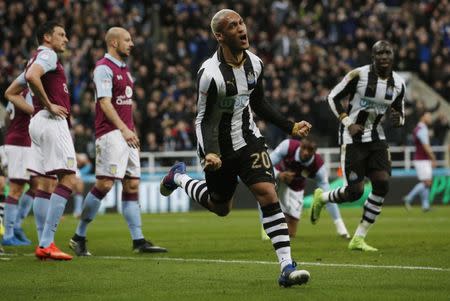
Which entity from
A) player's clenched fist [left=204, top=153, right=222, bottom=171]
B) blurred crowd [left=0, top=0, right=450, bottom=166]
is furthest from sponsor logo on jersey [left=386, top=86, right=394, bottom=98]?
blurred crowd [left=0, top=0, right=450, bottom=166]

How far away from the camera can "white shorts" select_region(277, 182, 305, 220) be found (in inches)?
610

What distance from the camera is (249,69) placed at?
9.09 meters

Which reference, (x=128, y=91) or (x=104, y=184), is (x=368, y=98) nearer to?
(x=128, y=91)

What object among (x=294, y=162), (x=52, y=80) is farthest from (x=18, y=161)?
(x=294, y=162)

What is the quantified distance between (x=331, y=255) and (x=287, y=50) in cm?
1979

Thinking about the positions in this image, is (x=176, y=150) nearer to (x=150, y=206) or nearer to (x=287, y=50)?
(x=150, y=206)

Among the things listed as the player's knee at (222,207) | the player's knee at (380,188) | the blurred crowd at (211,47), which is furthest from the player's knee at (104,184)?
the blurred crowd at (211,47)

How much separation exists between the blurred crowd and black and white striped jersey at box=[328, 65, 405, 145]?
12999mm

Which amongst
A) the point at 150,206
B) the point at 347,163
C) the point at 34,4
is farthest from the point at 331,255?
the point at 34,4

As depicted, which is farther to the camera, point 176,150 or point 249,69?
point 176,150

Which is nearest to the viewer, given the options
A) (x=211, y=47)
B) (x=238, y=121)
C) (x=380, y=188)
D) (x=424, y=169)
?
(x=238, y=121)

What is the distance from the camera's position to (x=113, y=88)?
479 inches

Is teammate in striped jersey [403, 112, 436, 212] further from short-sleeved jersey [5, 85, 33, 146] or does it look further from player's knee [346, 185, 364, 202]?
short-sleeved jersey [5, 85, 33, 146]

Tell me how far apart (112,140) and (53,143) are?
0.97 m
